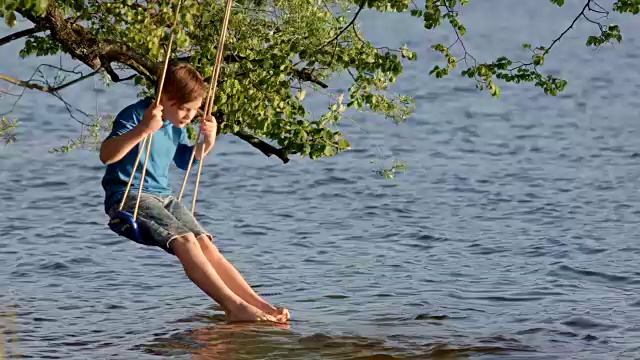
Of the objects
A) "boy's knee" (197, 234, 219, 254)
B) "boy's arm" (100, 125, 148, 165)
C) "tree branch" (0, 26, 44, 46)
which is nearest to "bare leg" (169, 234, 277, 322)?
"boy's knee" (197, 234, 219, 254)

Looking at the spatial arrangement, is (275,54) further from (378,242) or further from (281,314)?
(378,242)

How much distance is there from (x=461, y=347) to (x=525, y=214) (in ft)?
20.5

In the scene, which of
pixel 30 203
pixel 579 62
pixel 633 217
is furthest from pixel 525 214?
pixel 579 62

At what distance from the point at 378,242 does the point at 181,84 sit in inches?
225

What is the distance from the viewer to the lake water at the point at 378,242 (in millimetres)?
10992

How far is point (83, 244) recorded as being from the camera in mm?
14828

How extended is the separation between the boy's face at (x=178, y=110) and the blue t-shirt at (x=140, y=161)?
0.12 m

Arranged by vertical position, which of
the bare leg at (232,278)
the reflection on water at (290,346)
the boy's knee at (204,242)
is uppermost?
the boy's knee at (204,242)

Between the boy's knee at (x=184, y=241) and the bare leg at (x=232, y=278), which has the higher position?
the boy's knee at (x=184, y=241)

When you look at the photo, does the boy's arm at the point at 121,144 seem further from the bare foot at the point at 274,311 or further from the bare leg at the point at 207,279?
the bare foot at the point at 274,311

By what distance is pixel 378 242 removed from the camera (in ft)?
49.6

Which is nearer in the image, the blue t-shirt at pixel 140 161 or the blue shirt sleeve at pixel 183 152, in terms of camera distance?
the blue t-shirt at pixel 140 161

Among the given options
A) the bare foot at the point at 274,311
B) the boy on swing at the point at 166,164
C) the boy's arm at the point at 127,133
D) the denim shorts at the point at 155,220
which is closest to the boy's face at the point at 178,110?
the boy on swing at the point at 166,164

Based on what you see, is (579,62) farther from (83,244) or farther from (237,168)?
(83,244)
